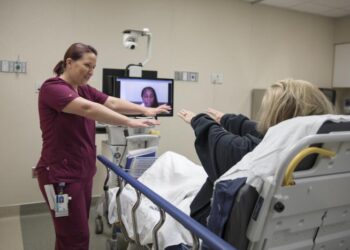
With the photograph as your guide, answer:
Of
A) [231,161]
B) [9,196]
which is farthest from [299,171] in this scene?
[9,196]

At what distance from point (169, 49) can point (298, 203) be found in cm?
325

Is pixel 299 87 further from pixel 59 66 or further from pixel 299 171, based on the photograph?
pixel 59 66

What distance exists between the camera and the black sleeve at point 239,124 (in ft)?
5.99

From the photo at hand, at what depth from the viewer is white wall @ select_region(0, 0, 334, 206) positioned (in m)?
3.33

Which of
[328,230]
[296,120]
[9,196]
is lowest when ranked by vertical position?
[9,196]

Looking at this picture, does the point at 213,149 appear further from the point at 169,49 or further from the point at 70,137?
the point at 169,49

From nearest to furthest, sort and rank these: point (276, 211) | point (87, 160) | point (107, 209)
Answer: point (276, 211), point (87, 160), point (107, 209)

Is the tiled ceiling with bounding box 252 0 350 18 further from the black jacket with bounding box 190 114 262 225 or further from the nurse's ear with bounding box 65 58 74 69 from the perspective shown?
the black jacket with bounding box 190 114 262 225

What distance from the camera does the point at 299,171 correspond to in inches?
43.6

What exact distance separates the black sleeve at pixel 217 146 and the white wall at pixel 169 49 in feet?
8.20

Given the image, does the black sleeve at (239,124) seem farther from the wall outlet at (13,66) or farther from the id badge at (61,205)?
the wall outlet at (13,66)

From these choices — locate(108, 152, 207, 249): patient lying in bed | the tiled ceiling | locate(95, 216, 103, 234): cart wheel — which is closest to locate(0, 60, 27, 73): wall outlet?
locate(95, 216, 103, 234): cart wheel

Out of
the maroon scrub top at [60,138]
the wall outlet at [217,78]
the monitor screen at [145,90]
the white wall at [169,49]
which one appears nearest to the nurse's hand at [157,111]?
the monitor screen at [145,90]

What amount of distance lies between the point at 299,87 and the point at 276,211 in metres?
0.50
